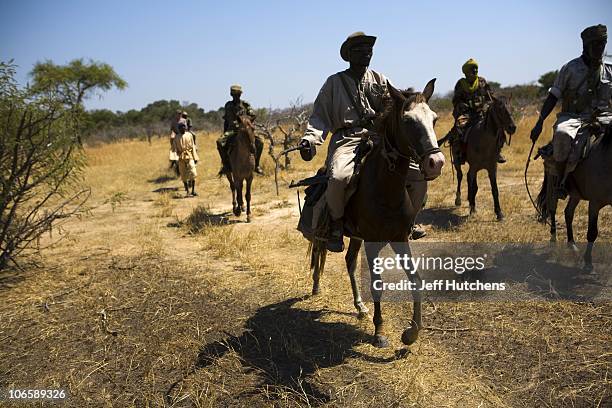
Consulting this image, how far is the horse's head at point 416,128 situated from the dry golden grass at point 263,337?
1.68m

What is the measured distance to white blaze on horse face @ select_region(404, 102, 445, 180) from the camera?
9.71 feet

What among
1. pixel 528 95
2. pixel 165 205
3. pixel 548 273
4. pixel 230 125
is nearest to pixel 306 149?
pixel 548 273

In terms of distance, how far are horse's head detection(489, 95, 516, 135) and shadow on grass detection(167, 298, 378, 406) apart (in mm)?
5146

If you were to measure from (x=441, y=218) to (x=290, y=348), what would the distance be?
5.24 m

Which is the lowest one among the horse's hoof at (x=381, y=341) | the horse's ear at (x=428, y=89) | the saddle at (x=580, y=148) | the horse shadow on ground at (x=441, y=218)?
the horse's hoof at (x=381, y=341)

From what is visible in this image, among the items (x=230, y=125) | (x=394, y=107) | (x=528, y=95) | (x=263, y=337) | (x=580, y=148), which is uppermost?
(x=528, y=95)

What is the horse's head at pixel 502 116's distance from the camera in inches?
300

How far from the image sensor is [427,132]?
3074 millimetres

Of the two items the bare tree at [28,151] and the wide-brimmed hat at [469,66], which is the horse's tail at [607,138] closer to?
the wide-brimmed hat at [469,66]

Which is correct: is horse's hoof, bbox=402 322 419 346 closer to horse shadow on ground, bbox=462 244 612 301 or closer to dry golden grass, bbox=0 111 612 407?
dry golden grass, bbox=0 111 612 407

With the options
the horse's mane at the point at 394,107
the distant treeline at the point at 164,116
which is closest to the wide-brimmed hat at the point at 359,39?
the horse's mane at the point at 394,107

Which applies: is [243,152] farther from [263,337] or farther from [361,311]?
[263,337]

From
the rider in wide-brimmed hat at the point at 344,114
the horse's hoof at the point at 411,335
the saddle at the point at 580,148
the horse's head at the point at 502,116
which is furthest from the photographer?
the horse's head at the point at 502,116

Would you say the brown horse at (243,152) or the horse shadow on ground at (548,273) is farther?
the brown horse at (243,152)
